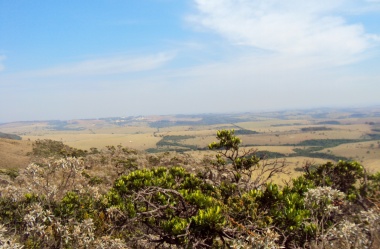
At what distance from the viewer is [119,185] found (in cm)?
1116

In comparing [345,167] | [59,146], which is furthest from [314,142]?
[345,167]

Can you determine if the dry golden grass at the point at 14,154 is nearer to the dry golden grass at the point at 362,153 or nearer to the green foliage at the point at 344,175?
the green foliage at the point at 344,175

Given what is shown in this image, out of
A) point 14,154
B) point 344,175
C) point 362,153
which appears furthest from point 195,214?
point 362,153

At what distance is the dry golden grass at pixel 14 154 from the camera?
151ft

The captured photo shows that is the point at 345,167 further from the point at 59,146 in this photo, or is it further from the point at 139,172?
the point at 59,146

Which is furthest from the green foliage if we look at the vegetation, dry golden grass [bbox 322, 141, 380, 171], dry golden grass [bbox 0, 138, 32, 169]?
dry golden grass [bbox 322, 141, 380, 171]

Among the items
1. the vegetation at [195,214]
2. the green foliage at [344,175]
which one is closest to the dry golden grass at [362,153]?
the green foliage at [344,175]

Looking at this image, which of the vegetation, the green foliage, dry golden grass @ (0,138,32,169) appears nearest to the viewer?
the vegetation

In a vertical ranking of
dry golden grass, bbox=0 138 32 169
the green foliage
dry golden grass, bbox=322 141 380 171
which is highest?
the green foliage

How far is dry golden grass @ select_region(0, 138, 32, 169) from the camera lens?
4610 centimetres

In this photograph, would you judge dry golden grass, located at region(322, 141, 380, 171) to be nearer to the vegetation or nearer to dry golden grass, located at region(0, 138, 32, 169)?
the vegetation

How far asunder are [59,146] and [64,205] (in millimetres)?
54083

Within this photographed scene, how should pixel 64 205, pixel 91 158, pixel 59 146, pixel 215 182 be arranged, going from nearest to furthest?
pixel 64 205
pixel 215 182
pixel 91 158
pixel 59 146

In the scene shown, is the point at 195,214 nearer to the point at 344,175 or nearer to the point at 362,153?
the point at 344,175
